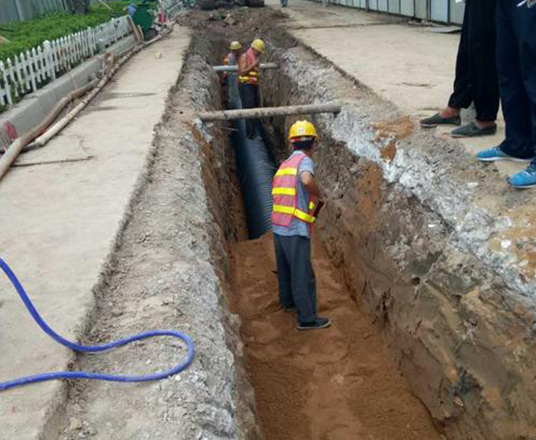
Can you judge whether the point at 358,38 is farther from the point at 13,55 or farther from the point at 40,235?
the point at 40,235

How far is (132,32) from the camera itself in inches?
607

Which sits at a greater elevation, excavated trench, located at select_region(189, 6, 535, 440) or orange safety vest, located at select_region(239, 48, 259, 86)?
orange safety vest, located at select_region(239, 48, 259, 86)

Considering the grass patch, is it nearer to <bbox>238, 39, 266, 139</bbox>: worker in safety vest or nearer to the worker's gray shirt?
<bbox>238, 39, 266, 139</bbox>: worker in safety vest

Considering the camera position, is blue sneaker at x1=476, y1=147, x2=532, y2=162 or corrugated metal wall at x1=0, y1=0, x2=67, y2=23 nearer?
blue sneaker at x1=476, y1=147, x2=532, y2=162

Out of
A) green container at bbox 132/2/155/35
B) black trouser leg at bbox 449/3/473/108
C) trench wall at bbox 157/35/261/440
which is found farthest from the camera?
green container at bbox 132/2/155/35

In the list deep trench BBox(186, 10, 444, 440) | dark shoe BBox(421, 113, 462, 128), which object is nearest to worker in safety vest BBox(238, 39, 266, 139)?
deep trench BBox(186, 10, 444, 440)

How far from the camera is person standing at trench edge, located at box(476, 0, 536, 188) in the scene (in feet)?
11.0

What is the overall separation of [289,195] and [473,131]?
1.65 m

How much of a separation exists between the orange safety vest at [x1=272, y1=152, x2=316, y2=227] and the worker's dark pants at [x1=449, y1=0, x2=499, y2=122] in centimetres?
148

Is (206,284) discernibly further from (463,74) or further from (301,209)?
(463,74)

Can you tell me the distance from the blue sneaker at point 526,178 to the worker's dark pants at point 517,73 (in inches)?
8.5

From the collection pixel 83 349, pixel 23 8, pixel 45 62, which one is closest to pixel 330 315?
pixel 83 349

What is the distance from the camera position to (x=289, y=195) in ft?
15.5

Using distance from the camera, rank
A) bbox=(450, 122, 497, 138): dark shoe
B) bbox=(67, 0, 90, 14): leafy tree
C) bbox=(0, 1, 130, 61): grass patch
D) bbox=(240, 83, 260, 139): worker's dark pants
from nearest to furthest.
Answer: bbox=(450, 122, 497, 138): dark shoe, bbox=(0, 1, 130, 61): grass patch, bbox=(240, 83, 260, 139): worker's dark pants, bbox=(67, 0, 90, 14): leafy tree
